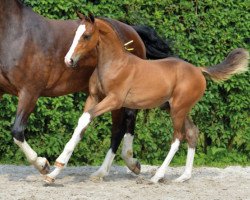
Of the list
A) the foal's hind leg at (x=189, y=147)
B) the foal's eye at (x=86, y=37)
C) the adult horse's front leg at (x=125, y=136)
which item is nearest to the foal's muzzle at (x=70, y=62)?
the foal's eye at (x=86, y=37)

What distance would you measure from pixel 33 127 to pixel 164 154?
2.01m

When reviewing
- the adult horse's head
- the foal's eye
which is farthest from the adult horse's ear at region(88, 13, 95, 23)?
the foal's eye

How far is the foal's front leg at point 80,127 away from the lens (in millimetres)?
7594

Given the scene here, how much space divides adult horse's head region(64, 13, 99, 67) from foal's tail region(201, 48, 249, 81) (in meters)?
1.71

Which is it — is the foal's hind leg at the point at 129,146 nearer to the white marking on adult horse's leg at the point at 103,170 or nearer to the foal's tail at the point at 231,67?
the white marking on adult horse's leg at the point at 103,170

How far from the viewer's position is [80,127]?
767cm

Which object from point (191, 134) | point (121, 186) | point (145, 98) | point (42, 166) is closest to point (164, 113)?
point (191, 134)

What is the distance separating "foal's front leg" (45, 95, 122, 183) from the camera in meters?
7.59

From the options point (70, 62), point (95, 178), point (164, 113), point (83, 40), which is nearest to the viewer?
point (70, 62)

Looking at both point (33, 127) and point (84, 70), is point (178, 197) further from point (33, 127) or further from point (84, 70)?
point (33, 127)

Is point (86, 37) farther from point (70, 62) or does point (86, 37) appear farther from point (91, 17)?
point (70, 62)

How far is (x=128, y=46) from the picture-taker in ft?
28.9

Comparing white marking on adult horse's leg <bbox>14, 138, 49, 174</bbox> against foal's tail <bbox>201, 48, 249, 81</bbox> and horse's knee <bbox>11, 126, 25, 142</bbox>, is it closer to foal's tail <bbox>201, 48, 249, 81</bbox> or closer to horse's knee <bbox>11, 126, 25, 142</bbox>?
horse's knee <bbox>11, 126, 25, 142</bbox>

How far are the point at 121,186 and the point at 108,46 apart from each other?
1.48 m
